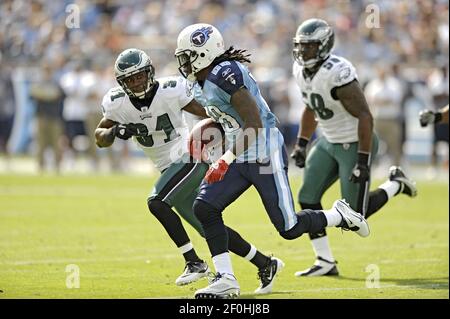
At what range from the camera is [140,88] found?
6.47m

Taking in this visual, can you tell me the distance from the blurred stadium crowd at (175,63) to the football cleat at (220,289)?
31.5 ft

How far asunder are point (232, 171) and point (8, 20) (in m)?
14.5

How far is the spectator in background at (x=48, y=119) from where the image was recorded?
16.0 meters

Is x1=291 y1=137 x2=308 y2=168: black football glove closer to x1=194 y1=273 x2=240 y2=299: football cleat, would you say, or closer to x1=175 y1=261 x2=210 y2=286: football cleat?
x1=175 y1=261 x2=210 y2=286: football cleat

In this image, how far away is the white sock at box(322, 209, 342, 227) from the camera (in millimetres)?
6305

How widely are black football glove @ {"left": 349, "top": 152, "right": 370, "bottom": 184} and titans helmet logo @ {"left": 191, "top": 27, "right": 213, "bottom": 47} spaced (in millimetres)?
1621

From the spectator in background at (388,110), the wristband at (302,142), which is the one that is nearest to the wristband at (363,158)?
Answer: the wristband at (302,142)

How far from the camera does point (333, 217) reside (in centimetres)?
634

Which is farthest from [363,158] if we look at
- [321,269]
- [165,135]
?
[165,135]

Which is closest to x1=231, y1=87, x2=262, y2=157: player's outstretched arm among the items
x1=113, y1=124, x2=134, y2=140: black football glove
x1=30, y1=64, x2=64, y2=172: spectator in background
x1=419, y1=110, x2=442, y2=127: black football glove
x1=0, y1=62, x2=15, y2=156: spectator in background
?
x1=113, y1=124, x2=134, y2=140: black football glove

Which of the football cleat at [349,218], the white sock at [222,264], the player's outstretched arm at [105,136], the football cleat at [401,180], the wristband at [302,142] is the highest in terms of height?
the player's outstretched arm at [105,136]

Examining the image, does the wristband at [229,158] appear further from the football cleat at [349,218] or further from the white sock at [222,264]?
the football cleat at [349,218]

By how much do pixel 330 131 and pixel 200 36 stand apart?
168cm
